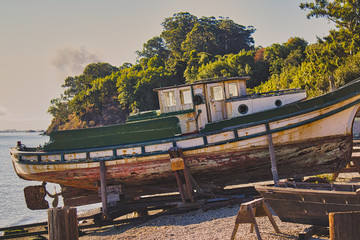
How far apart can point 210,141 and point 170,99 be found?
268cm

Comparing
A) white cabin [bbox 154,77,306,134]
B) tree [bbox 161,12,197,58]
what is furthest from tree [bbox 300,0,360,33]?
tree [bbox 161,12,197,58]

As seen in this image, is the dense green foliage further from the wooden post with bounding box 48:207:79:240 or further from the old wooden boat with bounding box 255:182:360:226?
the wooden post with bounding box 48:207:79:240

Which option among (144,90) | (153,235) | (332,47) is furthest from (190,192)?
(144,90)

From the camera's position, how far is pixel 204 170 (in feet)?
44.4

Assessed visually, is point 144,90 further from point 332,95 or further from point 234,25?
point 332,95

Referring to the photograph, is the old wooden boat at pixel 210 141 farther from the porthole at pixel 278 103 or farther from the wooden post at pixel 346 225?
the wooden post at pixel 346 225

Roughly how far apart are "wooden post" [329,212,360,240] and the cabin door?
364 inches

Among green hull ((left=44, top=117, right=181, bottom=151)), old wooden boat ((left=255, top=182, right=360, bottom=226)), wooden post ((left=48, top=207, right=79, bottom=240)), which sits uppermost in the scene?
green hull ((left=44, top=117, right=181, bottom=151))

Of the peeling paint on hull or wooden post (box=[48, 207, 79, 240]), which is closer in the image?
wooden post (box=[48, 207, 79, 240])

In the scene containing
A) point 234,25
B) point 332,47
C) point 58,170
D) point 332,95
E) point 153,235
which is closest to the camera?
point 153,235

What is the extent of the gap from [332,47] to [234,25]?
66425 mm

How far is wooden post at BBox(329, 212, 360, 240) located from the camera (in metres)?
4.71

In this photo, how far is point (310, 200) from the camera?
813cm

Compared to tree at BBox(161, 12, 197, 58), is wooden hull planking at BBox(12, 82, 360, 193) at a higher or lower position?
lower
